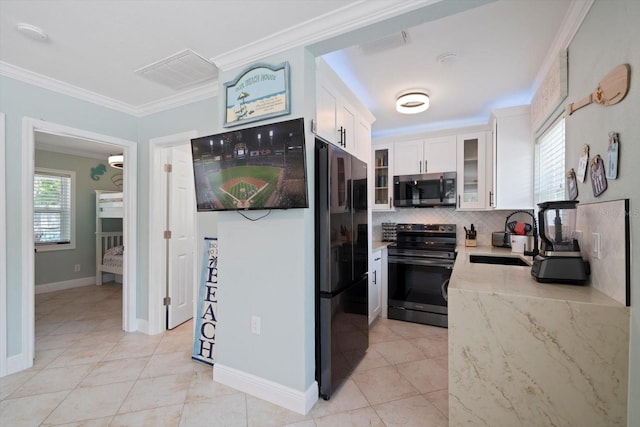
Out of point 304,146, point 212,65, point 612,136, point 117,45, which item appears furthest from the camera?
point 212,65

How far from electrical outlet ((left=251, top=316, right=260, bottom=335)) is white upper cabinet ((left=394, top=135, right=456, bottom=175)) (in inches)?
108

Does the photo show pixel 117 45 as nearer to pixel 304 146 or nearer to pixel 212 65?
pixel 212 65

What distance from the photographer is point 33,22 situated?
1812mm

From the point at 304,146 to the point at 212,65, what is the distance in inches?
48.6

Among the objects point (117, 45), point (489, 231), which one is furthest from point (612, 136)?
point (117, 45)

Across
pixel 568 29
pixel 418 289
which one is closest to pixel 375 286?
pixel 418 289

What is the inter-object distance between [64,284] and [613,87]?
23.5ft

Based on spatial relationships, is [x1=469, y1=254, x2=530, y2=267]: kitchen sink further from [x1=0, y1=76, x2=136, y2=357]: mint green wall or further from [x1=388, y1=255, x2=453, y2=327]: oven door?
[x1=0, y1=76, x2=136, y2=357]: mint green wall

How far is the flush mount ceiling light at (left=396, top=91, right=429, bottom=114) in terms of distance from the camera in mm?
2810

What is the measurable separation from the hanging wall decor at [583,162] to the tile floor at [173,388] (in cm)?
170

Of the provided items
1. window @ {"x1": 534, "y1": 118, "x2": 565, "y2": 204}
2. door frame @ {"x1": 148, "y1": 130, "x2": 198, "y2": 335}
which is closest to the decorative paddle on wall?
window @ {"x1": 534, "y1": 118, "x2": 565, "y2": 204}

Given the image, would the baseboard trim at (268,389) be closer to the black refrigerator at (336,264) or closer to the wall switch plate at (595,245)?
the black refrigerator at (336,264)

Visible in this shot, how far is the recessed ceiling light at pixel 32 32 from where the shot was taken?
1846 millimetres

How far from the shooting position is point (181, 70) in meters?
2.38
